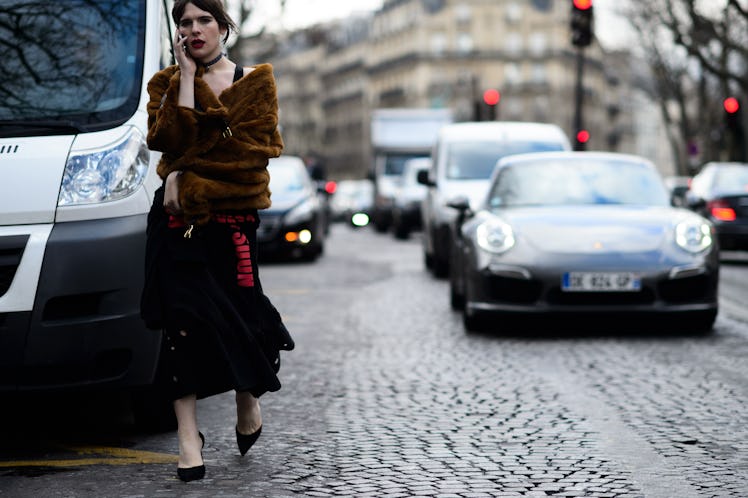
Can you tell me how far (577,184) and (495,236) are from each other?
1330 mm

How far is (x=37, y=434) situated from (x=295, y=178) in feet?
51.3

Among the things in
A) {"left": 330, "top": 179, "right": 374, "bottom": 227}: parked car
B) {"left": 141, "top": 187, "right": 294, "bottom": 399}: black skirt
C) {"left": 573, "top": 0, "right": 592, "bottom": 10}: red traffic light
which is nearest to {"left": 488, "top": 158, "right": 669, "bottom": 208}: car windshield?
{"left": 141, "top": 187, "right": 294, "bottom": 399}: black skirt

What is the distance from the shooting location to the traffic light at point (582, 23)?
933 inches

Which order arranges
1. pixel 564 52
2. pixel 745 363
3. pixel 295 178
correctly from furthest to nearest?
pixel 564 52 → pixel 295 178 → pixel 745 363

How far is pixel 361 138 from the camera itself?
14350 cm

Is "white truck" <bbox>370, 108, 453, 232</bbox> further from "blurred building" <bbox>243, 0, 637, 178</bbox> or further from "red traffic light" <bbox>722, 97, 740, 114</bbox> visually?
"blurred building" <bbox>243, 0, 637, 178</bbox>

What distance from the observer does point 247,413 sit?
19.4ft

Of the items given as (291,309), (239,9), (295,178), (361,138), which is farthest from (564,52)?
(291,309)

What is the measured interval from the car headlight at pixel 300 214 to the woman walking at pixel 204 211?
1526 cm

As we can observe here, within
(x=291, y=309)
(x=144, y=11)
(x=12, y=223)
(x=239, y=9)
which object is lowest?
(x=291, y=309)

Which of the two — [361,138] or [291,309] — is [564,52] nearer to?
[361,138]

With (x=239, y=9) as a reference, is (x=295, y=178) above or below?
below

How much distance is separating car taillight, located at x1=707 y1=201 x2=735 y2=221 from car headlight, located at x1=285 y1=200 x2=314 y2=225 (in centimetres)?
582

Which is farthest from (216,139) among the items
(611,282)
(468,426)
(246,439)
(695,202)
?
(695,202)
